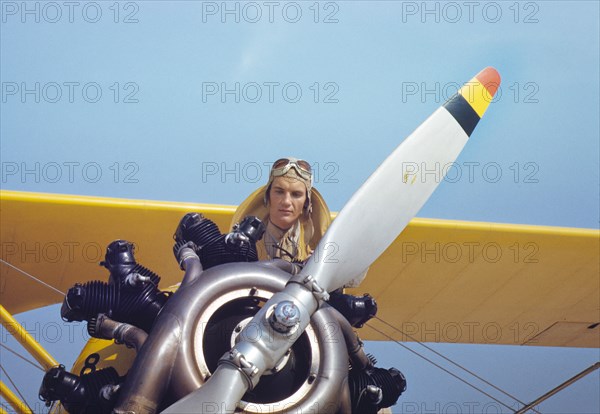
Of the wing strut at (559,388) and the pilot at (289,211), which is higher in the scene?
the pilot at (289,211)

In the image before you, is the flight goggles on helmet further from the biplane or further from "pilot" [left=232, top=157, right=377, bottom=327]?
the biplane

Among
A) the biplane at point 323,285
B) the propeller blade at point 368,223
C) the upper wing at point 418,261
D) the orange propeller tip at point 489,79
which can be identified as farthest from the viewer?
the upper wing at point 418,261

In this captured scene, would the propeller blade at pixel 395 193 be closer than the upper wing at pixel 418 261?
Yes

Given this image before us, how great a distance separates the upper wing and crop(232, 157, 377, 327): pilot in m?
3.09

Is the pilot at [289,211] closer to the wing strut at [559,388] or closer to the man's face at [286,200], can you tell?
the man's face at [286,200]

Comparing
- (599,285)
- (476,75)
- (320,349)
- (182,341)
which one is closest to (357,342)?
(320,349)

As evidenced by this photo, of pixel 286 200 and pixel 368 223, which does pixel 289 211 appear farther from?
pixel 368 223

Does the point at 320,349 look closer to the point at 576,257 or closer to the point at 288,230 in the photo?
the point at 288,230

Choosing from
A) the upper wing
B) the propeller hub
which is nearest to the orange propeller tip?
the propeller hub

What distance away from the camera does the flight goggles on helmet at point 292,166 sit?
4.73 meters

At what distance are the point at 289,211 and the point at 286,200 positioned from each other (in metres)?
0.07

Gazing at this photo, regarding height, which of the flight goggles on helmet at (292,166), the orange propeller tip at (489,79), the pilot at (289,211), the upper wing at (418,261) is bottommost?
the upper wing at (418,261)

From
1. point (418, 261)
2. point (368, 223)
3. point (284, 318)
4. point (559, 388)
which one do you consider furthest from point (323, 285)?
point (418, 261)

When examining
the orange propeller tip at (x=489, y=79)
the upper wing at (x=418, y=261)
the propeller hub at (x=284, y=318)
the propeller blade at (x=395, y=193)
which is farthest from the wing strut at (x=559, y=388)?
the upper wing at (x=418, y=261)
